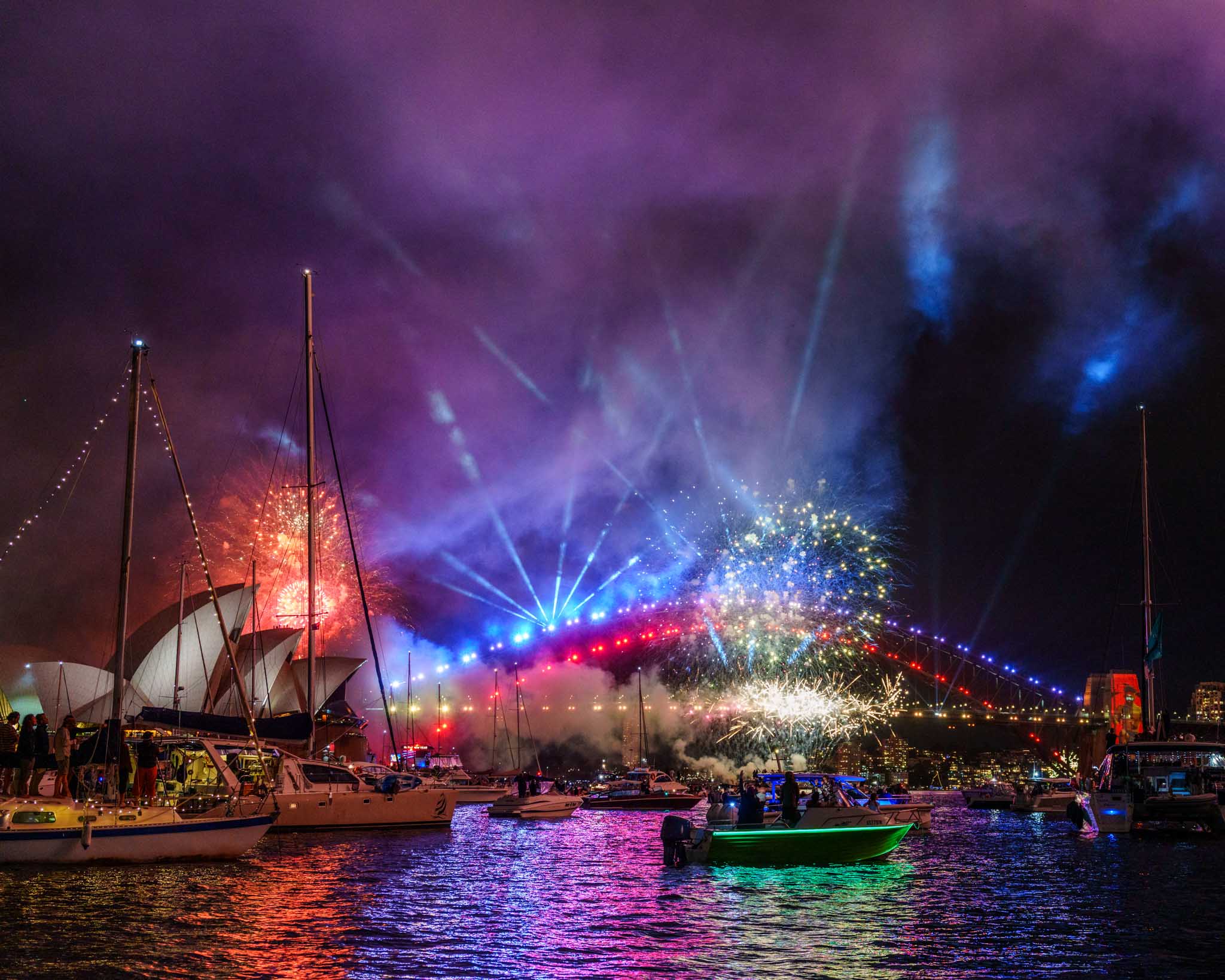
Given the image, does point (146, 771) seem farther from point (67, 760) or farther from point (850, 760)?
point (850, 760)

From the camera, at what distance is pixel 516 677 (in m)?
103

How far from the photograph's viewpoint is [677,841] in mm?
30641

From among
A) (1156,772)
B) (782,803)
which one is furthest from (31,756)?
(1156,772)

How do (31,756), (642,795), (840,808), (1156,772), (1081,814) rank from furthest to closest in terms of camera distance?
(642,795), (1081,814), (1156,772), (840,808), (31,756)

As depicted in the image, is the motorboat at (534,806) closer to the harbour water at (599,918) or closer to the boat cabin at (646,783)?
the boat cabin at (646,783)

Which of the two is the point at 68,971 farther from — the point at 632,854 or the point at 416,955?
the point at 632,854

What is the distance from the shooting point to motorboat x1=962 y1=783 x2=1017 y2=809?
95188mm

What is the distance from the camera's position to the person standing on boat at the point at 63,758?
29.2 m

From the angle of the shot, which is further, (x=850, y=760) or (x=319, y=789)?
(x=850, y=760)

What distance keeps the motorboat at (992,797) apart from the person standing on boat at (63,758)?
80.4 meters

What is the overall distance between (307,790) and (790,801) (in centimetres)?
1935

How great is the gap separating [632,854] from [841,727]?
125ft

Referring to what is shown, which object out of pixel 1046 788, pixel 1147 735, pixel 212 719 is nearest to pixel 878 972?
pixel 212 719

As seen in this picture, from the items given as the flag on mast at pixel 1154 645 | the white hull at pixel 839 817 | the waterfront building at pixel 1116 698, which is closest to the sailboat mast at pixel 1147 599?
the flag on mast at pixel 1154 645
